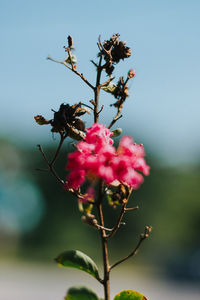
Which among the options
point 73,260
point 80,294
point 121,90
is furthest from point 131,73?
point 80,294

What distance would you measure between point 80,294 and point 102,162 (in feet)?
1.70

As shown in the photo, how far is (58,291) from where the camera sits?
22328mm

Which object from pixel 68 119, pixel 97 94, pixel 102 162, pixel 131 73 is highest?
pixel 131 73

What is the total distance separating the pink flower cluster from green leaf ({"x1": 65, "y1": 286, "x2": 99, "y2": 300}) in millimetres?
393

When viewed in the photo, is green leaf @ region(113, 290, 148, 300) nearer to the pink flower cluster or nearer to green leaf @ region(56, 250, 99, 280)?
green leaf @ region(56, 250, 99, 280)

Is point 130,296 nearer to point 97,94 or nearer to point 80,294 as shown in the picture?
point 80,294

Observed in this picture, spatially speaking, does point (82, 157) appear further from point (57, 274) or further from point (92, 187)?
point (57, 274)

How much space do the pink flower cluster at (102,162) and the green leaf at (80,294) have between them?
393 mm

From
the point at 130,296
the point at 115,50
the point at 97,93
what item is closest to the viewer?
the point at 130,296

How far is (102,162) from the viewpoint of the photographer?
4.83ft

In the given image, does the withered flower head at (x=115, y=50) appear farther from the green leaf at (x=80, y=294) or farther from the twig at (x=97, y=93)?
the green leaf at (x=80, y=294)

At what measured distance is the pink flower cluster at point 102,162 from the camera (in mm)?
1475

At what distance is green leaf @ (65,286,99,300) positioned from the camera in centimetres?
154

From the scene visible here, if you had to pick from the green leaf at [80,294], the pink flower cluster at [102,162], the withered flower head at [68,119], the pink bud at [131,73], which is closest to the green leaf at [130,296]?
the green leaf at [80,294]
